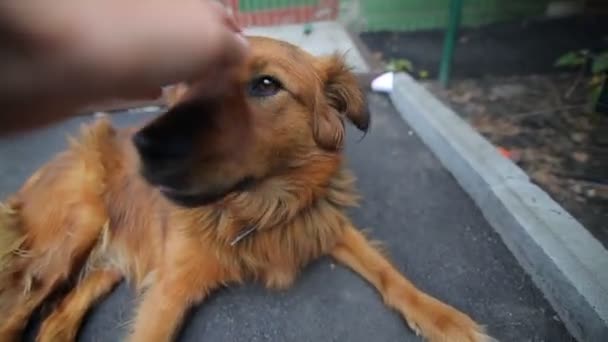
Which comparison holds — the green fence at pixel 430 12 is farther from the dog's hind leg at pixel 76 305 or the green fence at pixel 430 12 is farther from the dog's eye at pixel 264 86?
the dog's hind leg at pixel 76 305

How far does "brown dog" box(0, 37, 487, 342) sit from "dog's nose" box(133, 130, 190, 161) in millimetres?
101

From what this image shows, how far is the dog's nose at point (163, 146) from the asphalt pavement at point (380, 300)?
814mm

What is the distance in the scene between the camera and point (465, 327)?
1539mm

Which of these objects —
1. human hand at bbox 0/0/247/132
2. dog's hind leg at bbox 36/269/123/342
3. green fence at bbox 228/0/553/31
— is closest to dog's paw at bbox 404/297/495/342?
dog's hind leg at bbox 36/269/123/342

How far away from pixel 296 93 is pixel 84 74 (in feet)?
3.38

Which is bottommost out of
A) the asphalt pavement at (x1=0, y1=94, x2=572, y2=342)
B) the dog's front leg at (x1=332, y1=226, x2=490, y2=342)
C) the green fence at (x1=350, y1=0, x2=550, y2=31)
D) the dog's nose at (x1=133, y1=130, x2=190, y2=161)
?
the asphalt pavement at (x1=0, y1=94, x2=572, y2=342)

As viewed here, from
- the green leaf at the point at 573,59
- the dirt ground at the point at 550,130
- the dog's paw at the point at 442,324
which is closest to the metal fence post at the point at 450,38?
the dirt ground at the point at 550,130

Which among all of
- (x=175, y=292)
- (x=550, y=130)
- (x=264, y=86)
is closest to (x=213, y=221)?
(x=175, y=292)

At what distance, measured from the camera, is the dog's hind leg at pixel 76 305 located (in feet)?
5.36

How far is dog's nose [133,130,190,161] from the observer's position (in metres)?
1.06

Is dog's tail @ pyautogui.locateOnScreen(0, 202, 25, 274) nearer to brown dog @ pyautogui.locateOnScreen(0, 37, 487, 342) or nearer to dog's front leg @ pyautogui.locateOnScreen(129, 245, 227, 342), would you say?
brown dog @ pyautogui.locateOnScreen(0, 37, 487, 342)

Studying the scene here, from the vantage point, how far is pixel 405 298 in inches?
64.6

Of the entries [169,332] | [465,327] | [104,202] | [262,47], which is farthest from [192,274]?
[465,327]

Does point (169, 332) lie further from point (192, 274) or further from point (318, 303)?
point (318, 303)
